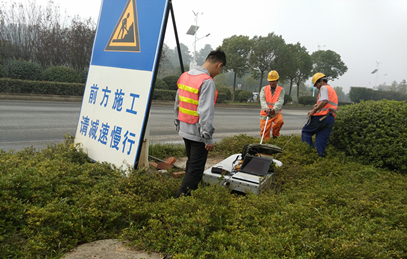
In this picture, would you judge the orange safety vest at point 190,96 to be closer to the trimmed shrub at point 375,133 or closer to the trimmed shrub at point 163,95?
the trimmed shrub at point 375,133

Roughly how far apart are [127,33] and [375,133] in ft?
14.7

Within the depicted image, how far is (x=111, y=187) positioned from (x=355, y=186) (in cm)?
308

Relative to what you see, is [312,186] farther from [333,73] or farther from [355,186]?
[333,73]

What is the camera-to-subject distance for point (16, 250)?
2.04m

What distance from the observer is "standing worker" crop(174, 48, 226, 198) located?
305cm

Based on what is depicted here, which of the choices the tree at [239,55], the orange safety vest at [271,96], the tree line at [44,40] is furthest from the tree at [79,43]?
the orange safety vest at [271,96]

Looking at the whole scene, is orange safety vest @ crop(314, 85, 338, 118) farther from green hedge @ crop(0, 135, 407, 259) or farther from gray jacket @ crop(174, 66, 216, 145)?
gray jacket @ crop(174, 66, 216, 145)

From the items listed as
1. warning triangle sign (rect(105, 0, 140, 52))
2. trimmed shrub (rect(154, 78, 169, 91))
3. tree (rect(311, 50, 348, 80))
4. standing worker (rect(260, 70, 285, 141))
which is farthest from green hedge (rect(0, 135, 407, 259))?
tree (rect(311, 50, 348, 80))

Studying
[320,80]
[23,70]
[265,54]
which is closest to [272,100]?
[320,80]

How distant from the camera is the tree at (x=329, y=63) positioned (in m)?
A: 40.9

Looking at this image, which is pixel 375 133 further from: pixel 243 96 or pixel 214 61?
pixel 243 96

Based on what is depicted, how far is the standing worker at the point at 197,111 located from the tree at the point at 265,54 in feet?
84.2

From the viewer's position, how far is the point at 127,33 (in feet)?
13.0

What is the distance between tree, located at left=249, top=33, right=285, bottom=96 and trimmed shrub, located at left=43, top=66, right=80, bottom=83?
1693cm
